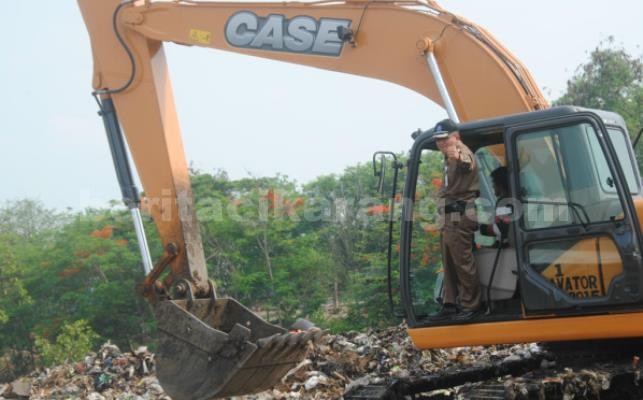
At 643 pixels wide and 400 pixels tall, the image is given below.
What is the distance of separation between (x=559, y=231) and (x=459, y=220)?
0.72 m

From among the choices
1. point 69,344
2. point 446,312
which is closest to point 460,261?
point 446,312

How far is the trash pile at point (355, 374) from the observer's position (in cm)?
641

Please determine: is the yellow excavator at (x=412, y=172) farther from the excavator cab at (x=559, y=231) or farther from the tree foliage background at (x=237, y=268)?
the tree foliage background at (x=237, y=268)

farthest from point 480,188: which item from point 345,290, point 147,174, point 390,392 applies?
point 345,290

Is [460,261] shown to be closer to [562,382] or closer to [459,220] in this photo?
[459,220]

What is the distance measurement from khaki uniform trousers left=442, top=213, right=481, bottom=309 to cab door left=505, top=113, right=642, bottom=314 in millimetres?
360

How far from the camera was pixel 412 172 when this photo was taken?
7004 millimetres

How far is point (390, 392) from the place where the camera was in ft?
23.3

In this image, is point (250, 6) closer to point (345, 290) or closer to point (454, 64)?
point (454, 64)

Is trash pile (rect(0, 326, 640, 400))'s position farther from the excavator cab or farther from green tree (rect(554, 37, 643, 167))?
green tree (rect(554, 37, 643, 167))

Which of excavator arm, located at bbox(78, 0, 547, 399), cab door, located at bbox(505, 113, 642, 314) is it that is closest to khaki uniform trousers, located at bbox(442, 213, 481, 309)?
cab door, located at bbox(505, 113, 642, 314)

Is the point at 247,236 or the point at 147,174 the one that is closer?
the point at 147,174

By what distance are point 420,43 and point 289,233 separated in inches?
964

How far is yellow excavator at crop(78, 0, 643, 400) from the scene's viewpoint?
20.9 feet
